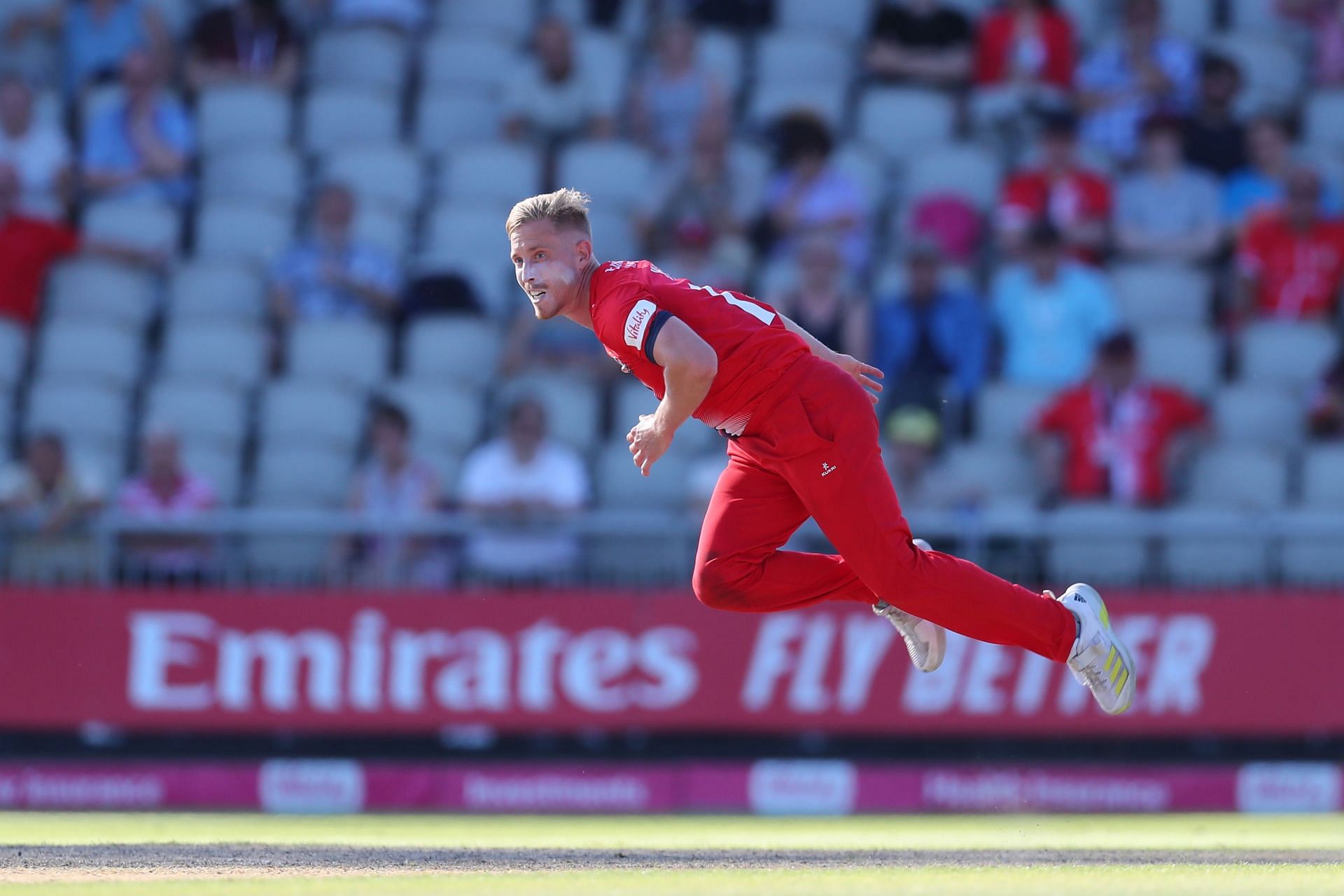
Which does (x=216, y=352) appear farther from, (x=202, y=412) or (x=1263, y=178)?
(x=1263, y=178)

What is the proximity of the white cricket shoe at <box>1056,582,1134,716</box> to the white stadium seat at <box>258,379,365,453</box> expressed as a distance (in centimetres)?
614

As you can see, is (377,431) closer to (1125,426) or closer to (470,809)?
(470,809)

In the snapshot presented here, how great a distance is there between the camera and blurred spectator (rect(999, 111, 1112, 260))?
1281cm

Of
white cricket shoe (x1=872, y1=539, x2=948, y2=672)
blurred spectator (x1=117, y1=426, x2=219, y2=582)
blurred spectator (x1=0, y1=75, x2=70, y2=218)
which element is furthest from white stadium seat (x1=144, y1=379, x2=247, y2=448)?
white cricket shoe (x1=872, y1=539, x2=948, y2=672)

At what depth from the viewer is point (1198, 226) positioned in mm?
12914

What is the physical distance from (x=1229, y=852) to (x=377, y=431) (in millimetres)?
5923

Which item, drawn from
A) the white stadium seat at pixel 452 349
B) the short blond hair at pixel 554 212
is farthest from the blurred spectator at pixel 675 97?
the short blond hair at pixel 554 212

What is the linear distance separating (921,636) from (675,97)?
Result: 7303 millimetres

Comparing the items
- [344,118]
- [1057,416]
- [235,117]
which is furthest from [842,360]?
[235,117]

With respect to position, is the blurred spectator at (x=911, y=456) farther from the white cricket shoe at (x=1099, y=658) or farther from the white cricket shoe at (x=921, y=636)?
the white cricket shoe at (x=1099, y=658)

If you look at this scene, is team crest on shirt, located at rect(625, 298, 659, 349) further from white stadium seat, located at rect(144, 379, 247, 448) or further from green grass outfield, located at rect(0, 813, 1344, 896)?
white stadium seat, located at rect(144, 379, 247, 448)

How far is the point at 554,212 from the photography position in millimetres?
6672

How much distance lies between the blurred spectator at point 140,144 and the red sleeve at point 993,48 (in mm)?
5818

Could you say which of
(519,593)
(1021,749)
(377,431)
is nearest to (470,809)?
(519,593)
